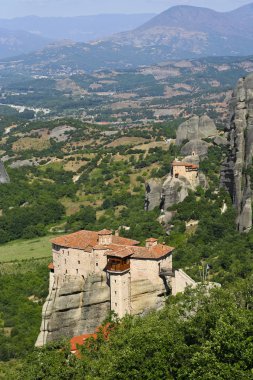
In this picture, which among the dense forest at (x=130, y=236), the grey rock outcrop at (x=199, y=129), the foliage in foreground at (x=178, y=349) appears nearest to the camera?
the foliage in foreground at (x=178, y=349)

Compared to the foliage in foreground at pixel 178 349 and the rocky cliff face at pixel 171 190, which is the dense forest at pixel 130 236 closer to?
the foliage in foreground at pixel 178 349

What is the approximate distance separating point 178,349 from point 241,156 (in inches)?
1564

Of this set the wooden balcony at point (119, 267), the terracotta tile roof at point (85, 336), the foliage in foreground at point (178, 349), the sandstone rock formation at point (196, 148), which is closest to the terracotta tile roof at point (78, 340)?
the terracotta tile roof at point (85, 336)

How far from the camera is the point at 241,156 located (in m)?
69.1

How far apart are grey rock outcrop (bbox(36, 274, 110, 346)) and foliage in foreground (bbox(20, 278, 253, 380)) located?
20.6 ft


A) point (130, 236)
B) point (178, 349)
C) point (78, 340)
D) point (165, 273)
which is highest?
point (178, 349)

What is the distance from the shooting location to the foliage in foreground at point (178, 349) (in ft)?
97.5

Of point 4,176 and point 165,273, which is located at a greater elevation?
point 165,273

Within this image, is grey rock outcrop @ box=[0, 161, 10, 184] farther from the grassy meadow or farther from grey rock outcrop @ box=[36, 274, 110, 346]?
grey rock outcrop @ box=[36, 274, 110, 346]

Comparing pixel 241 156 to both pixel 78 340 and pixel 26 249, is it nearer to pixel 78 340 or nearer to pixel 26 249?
pixel 26 249

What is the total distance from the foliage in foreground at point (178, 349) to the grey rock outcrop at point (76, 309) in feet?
20.6

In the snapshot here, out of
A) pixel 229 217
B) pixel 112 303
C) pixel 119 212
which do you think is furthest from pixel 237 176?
pixel 112 303

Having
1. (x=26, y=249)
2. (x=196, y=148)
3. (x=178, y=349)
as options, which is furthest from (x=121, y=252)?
(x=196, y=148)

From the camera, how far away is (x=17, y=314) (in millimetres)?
55469
